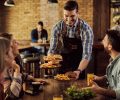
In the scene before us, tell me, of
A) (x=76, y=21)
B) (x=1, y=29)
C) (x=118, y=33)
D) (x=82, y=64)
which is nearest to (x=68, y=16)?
(x=76, y=21)

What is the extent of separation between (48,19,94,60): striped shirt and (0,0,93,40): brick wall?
208 inches

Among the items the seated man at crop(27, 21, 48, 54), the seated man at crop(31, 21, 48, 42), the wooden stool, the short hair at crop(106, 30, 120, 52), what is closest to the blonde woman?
the short hair at crop(106, 30, 120, 52)

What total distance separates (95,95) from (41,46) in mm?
6060

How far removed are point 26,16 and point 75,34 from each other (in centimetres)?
616

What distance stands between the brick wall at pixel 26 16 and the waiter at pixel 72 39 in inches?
209

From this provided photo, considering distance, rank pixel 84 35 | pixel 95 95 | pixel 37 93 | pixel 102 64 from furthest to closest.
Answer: pixel 102 64
pixel 84 35
pixel 37 93
pixel 95 95

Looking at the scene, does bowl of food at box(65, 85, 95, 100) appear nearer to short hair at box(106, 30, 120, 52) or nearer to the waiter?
short hair at box(106, 30, 120, 52)

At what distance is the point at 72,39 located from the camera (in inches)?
160

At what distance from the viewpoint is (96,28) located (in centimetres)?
879

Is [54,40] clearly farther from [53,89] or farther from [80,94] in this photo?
[80,94]

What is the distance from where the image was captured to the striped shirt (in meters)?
3.96

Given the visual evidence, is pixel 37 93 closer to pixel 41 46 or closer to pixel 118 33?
pixel 118 33

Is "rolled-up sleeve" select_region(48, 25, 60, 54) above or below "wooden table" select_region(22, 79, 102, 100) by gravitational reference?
above

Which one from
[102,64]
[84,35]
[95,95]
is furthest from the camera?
[102,64]
